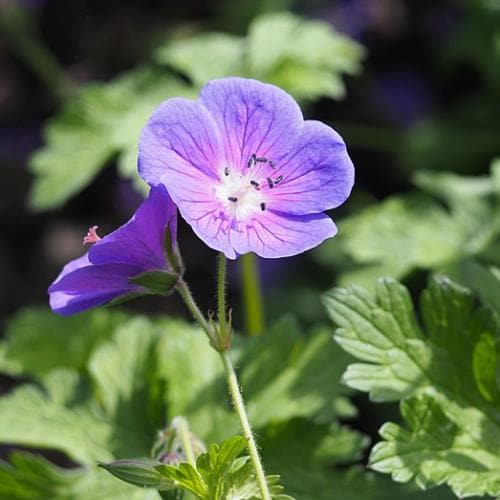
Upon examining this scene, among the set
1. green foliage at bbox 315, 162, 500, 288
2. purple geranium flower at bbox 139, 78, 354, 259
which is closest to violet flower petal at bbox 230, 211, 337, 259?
purple geranium flower at bbox 139, 78, 354, 259

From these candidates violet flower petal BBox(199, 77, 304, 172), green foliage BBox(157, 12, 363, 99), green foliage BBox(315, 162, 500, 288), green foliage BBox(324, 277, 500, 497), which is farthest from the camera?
green foliage BBox(157, 12, 363, 99)

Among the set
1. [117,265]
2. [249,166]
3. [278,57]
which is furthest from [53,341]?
[249,166]

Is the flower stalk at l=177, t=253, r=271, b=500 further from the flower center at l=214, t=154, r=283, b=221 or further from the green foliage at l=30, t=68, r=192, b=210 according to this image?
the green foliage at l=30, t=68, r=192, b=210

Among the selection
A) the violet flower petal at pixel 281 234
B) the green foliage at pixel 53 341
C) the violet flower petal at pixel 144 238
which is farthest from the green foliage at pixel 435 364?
the green foliage at pixel 53 341

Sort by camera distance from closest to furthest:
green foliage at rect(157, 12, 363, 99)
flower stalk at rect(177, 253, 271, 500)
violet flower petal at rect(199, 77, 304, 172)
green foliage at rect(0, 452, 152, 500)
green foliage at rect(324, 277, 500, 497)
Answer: flower stalk at rect(177, 253, 271, 500), violet flower petal at rect(199, 77, 304, 172), green foliage at rect(324, 277, 500, 497), green foliage at rect(0, 452, 152, 500), green foliage at rect(157, 12, 363, 99)

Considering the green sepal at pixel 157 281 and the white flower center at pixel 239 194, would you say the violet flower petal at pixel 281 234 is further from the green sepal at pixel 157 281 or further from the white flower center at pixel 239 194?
the green sepal at pixel 157 281

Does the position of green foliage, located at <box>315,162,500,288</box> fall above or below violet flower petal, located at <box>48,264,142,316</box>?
above

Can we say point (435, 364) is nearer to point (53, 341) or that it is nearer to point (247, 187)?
point (247, 187)
